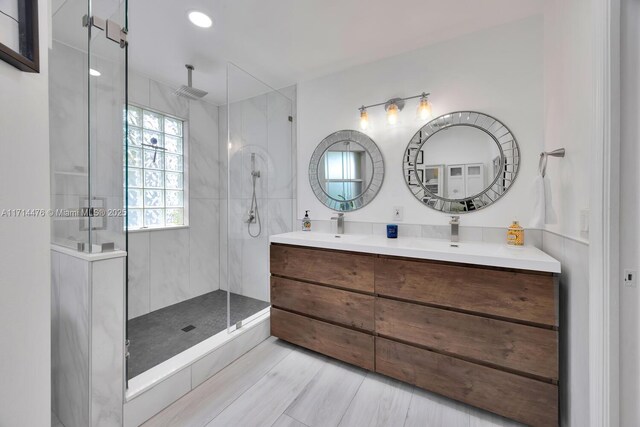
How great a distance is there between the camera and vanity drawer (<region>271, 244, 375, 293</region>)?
5.64 ft

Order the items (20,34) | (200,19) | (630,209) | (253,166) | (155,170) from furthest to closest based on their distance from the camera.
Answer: (155,170), (253,166), (200,19), (630,209), (20,34)

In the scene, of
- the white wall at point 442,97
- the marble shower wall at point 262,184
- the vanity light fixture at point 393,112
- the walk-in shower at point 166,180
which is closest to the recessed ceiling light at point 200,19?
the walk-in shower at point 166,180

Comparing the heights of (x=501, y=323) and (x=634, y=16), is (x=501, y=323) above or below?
below

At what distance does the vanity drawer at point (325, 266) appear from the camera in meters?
1.72

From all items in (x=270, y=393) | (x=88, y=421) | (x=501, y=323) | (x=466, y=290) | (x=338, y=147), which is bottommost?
(x=270, y=393)

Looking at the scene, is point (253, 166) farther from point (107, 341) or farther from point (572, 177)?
point (572, 177)

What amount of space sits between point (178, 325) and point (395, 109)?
2749 millimetres

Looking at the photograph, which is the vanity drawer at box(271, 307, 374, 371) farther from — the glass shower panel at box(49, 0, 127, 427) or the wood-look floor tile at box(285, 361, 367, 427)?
the glass shower panel at box(49, 0, 127, 427)

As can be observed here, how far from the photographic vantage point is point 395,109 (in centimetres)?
207

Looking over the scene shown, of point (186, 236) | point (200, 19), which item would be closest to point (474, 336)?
point (200, 19)

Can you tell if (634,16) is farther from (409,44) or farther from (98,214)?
(98,214)

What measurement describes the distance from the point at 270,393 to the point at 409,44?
2707 millimetres

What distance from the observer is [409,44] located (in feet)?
6.51

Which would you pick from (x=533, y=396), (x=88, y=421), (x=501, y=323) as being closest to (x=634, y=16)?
(x=501, y=323)
